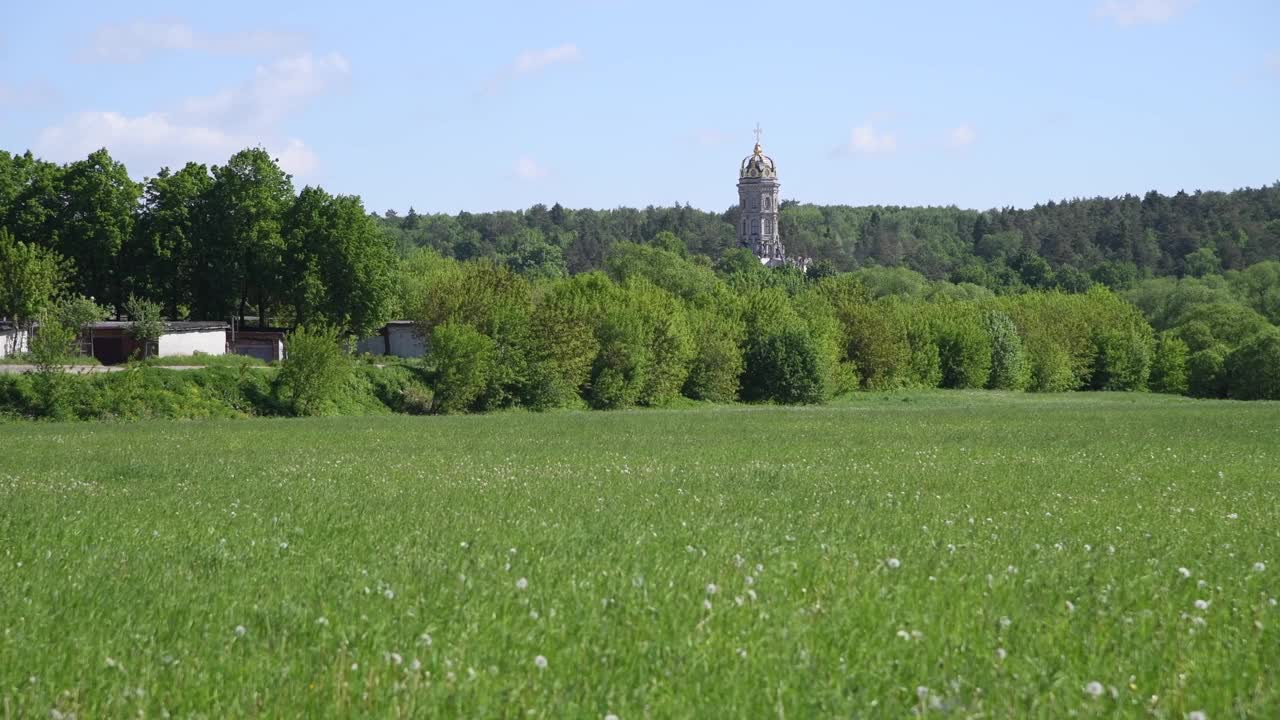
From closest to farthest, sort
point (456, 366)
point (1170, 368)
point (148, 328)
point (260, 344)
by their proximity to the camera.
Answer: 1. point (148, 328)
2. point (456, 366)
3. point (260, 344)
4. point (1170, 368)

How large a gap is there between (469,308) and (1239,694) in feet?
→ 287

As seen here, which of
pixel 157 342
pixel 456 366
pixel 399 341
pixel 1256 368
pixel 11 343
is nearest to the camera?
pixel 157 342

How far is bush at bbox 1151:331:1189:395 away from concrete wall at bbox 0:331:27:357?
11276 cm

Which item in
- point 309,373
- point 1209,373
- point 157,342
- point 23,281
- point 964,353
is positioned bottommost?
point 1209,373

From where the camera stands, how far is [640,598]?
10.8 meters

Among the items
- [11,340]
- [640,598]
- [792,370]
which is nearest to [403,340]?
[792,370]

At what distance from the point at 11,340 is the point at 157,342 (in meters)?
9.32

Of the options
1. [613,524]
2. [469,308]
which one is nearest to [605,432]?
[613,524]

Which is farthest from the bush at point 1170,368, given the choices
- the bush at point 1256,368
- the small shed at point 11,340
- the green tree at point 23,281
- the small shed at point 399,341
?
the small shed at point 11,340

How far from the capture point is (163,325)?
255ft

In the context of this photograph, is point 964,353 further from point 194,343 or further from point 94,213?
point 94,213

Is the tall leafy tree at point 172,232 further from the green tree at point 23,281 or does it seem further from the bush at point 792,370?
the bush at point 792,370

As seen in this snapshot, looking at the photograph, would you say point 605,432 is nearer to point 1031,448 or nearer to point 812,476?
point 1031,448

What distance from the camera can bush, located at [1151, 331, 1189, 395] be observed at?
13588 cm
